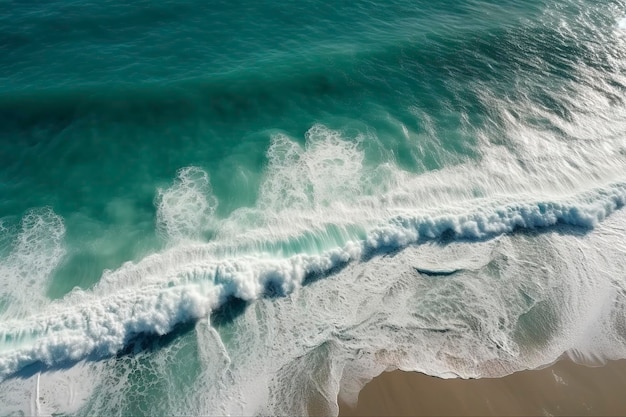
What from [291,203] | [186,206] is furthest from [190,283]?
[291,203]

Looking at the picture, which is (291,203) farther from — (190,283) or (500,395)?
(500,395)

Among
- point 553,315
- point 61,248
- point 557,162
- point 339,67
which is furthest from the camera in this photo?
point 339,67

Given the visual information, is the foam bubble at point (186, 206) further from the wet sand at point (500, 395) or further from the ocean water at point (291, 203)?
the wet sand at point (500, 395)

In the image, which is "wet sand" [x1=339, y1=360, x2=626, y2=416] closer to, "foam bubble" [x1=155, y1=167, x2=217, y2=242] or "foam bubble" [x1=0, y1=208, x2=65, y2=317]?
"foam bubble" [x1=155, y1=167, x2=217, y2=242]

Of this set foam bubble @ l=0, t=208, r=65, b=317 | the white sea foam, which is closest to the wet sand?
the white sea foam

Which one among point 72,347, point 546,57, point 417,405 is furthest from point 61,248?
point 546,57

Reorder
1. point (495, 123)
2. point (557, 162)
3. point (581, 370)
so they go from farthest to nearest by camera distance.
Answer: point (495, 123) → point (557, 162) → point (581, 370)

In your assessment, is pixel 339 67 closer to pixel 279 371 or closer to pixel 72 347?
pixel 279 371
